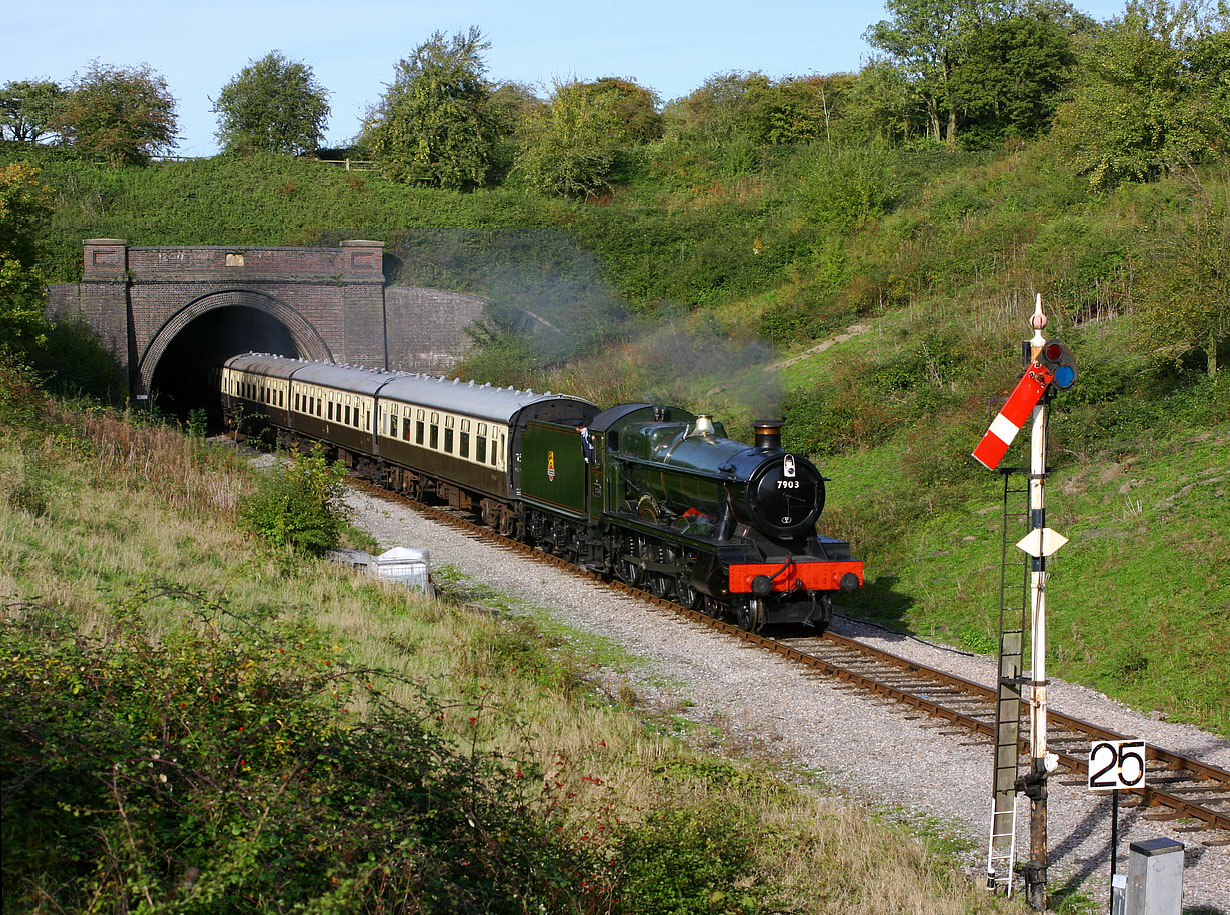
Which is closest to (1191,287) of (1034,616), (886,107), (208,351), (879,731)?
(879,731)

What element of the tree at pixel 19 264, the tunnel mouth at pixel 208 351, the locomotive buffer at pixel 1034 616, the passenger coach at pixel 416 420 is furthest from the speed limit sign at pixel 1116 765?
the tunnel mouth at pixel 208 351

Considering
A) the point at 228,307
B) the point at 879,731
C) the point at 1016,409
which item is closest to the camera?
the point at 1016,409

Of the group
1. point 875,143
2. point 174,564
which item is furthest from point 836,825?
point 875,143

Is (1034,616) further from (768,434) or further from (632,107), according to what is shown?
(632,107)

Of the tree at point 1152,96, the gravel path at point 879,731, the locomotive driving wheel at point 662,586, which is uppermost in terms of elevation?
the tree at point 1152,96

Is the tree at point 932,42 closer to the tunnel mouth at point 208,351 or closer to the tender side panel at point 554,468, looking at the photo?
the tunnel mouth at point 208,351

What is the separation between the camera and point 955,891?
7.43 meters

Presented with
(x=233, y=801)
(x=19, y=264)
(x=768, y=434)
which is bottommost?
(x=233, y=801)

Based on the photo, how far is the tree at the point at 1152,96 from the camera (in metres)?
31.0

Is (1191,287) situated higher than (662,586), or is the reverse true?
(1191,287)

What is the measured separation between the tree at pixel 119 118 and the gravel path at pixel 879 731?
41.7 meters

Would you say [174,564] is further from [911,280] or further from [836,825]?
[911,280]

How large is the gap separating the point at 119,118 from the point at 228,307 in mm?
17475

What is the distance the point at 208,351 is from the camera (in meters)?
47.7
